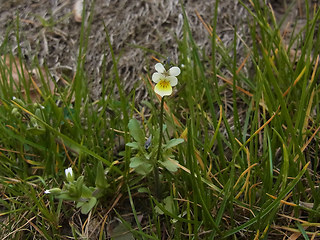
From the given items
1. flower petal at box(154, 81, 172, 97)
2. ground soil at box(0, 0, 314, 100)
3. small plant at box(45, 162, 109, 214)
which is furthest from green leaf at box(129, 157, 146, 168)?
ground soil at box(0, 0, 314, 100)

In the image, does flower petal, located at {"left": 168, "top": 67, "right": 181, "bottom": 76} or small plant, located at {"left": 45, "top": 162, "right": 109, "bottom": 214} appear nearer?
flower petal, located at {"left": 168, "top": 67, "right": 181, "bottom": 76}

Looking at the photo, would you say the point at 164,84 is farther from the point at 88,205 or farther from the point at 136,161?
the point at 88,205

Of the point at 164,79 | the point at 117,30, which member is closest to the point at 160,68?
the point at 164,79

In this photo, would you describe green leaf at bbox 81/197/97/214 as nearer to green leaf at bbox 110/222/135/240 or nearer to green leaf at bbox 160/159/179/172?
green leaf at bbox 110/222/135/240

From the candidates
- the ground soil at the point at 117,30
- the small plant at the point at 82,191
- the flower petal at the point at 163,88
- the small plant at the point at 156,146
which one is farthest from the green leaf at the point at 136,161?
the ground soil at the point at 117,30

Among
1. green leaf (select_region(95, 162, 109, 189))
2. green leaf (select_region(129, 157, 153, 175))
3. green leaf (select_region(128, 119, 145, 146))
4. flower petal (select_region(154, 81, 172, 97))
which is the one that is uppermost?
flower petal (select_region(154, 81, 172, 97))

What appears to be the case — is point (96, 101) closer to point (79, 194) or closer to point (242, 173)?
point (79, 194)

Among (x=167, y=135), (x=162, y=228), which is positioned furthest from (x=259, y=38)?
(x=162, y=228)
